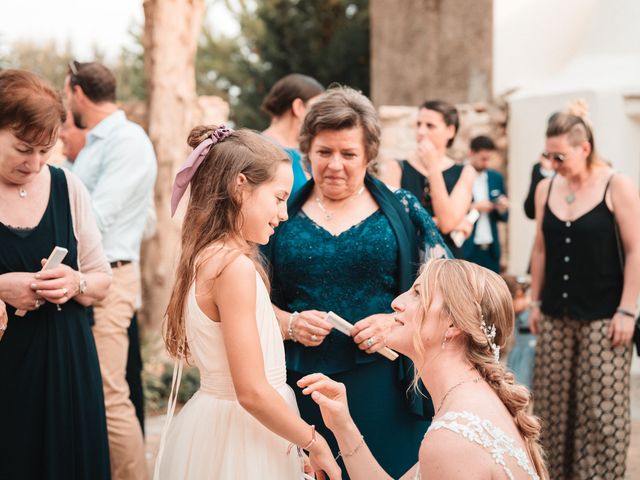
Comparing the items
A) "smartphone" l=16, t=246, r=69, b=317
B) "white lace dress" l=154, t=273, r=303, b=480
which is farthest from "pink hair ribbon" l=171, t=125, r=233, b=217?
"smartphone" l=16, t=246, r=69, b=317

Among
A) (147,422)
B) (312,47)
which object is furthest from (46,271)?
(312,47)

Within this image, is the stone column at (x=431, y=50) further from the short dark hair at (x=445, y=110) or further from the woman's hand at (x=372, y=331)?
the woman's hand at (x=372, y=331)

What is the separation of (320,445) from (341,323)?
631 mm

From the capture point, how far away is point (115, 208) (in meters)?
4.47

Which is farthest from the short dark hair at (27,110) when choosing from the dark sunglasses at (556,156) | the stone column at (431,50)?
the stone column at (431,50)

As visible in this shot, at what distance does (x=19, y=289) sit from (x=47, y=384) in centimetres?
38

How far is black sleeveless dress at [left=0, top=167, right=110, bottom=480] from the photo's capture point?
3.08m

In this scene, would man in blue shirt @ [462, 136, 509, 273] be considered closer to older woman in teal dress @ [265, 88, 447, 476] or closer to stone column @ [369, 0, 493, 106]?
stone column @ [369, 0, 493, 106]

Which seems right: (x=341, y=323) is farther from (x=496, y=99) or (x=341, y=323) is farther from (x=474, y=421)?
(x=496, y=99)

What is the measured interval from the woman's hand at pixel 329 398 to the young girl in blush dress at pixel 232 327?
0.24 ft

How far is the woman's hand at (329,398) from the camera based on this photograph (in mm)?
2471

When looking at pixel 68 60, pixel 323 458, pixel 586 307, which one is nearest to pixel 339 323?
pixel 323 458

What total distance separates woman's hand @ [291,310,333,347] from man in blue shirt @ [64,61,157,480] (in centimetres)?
154

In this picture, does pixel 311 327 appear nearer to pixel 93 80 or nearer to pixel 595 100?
pixel 93 80
